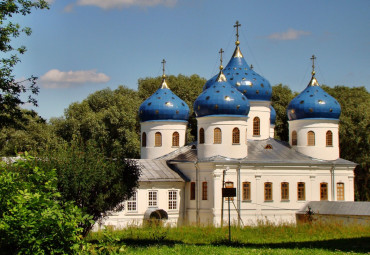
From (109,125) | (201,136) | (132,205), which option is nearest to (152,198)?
(132,205)

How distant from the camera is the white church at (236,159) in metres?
34.0

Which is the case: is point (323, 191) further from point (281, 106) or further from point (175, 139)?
point (281, 106)

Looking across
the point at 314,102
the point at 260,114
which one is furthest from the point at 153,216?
the point at 314,102

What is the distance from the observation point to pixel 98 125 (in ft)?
156

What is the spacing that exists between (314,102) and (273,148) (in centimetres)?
394

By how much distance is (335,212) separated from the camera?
33062 millimetres

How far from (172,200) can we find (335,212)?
373 inches

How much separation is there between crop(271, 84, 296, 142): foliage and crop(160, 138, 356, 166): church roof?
12.1m

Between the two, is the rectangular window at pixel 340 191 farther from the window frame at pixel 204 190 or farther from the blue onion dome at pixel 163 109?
the blue onion dome at pixel 163 109

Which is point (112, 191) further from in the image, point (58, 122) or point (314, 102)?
point (58, 122)

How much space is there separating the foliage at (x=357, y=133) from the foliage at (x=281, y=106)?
4302mm

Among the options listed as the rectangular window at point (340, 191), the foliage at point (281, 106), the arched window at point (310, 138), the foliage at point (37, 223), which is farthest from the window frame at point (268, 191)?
the foliage at point (37, 223)

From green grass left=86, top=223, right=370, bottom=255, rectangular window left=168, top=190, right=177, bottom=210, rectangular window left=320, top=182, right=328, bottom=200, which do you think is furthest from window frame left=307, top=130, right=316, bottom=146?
green grass left=86, top=223, right=370, bottom=255

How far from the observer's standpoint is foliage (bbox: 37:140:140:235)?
62.7 ft
